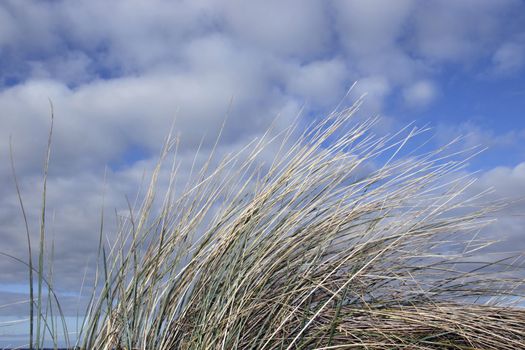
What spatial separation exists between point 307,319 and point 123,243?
28.9 inches

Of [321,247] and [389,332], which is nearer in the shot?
[389,332]

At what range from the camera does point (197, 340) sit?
207 cm

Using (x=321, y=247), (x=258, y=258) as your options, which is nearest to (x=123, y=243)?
(x=258, y=258)

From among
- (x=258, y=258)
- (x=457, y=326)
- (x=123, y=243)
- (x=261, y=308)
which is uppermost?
(x=123, y=243)

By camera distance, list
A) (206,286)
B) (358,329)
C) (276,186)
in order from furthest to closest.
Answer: (276,186), (206,286), (358,329)

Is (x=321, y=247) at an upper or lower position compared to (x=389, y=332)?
upper

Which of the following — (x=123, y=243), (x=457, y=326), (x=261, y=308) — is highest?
(x=123, y=243)

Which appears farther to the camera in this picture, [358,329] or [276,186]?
[276,186]

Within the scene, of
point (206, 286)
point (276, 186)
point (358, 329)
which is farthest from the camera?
point (276, 186)

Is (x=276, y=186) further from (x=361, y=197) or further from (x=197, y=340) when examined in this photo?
(x=197, y=340)

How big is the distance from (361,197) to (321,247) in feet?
0.98

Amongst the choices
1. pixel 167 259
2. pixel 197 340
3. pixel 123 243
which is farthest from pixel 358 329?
pixel 123 243

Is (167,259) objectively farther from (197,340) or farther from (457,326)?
(457,326)

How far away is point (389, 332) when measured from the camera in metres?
2.06
